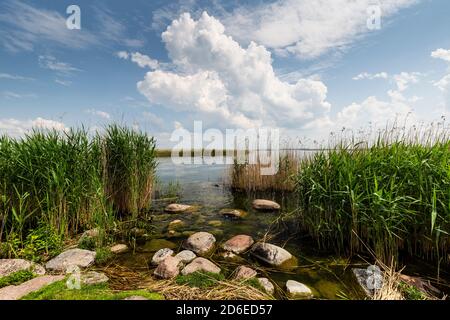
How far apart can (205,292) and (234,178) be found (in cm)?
767

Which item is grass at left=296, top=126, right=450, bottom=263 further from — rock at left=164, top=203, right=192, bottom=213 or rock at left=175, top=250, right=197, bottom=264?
rock at left=164, top=203, right=192, bottom=213

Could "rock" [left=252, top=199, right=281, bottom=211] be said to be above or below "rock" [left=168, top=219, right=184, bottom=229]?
above

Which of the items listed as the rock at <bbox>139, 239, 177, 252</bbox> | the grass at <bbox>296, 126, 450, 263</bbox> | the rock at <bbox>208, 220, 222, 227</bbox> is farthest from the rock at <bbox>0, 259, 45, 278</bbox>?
the grass at <bbox>296, 126, 450, 263</bbox>

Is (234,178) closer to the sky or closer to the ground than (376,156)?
closer to the ground

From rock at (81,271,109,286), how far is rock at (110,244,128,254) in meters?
0.96

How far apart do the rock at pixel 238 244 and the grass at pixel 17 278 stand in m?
3.27

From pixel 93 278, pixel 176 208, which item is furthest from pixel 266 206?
pixel 93 278

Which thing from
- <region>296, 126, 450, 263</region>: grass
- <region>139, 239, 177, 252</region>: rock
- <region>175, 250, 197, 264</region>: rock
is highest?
<region>296, 126, 450, 263</region>: grass

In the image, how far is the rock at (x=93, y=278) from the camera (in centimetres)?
324

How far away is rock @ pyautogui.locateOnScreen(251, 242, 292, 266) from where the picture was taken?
411cm

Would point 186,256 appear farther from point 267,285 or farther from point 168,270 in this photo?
point 267,285

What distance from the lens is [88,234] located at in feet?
15.7
